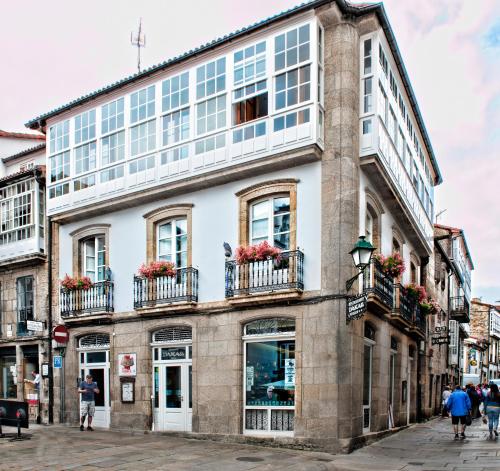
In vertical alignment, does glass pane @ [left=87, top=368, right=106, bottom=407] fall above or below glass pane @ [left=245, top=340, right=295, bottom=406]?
below

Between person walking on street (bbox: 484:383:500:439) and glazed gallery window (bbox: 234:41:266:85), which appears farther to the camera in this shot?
person walking on street (bbox: 484:383:500:439)

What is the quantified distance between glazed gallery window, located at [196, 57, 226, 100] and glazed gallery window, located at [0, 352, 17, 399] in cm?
1203

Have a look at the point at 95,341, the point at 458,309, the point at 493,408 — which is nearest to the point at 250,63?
the point at 95,341

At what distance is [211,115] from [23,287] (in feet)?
32.6

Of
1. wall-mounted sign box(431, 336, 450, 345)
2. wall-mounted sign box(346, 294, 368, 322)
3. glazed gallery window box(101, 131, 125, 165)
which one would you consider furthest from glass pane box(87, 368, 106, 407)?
wall-mounted sign box(431, 336, 450, 345)

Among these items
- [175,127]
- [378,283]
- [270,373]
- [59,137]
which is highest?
[59,137]

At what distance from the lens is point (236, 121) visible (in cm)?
1590

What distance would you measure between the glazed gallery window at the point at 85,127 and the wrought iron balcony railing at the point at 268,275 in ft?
22.7

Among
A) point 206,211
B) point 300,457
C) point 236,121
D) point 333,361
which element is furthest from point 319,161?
point 300,457

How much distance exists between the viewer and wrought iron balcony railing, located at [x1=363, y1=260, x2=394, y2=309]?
15379 mm

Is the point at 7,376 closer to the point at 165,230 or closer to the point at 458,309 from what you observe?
the point at 165,230

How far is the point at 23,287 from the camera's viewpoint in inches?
853

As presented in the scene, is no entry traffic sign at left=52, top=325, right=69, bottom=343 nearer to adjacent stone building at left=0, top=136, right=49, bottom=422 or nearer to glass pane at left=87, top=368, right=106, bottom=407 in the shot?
adjacent stone building at left=0, top=136, right=49, bottom=422

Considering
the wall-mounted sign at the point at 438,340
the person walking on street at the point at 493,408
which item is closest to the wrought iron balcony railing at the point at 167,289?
the person walking on street at the point at 493,408
